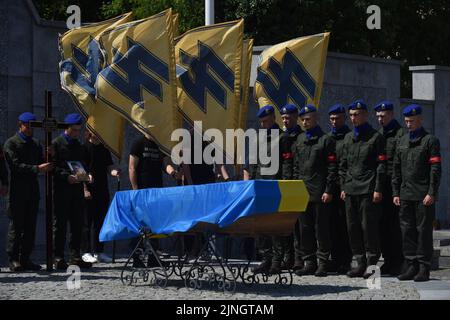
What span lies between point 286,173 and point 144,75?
246cm

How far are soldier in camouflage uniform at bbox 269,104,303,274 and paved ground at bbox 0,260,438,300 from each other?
37 centimetres

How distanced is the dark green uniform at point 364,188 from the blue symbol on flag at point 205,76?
9.18 ft

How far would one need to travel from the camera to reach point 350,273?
14039 mm

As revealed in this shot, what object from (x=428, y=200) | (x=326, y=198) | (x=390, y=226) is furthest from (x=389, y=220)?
(x=428, y=200)

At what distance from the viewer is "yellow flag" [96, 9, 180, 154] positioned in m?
15.4

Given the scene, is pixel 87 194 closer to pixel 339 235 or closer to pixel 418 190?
pixel 339 235

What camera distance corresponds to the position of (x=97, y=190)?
16484 millimetres

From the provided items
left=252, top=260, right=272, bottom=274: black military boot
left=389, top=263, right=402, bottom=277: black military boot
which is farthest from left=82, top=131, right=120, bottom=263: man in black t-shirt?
left=389, top=263, right=402, bottom=277: black military boot

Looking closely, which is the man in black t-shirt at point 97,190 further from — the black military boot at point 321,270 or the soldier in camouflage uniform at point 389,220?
the soldier in camouflage uniform at point 389,220

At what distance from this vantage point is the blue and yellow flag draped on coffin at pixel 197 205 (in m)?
11.8

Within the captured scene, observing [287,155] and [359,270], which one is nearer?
[359,270]

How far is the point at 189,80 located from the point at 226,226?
4627 millimetres

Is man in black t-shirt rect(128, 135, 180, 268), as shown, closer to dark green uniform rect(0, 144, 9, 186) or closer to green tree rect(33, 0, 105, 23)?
dark green uniform rect(0, 144, 9, 186)
